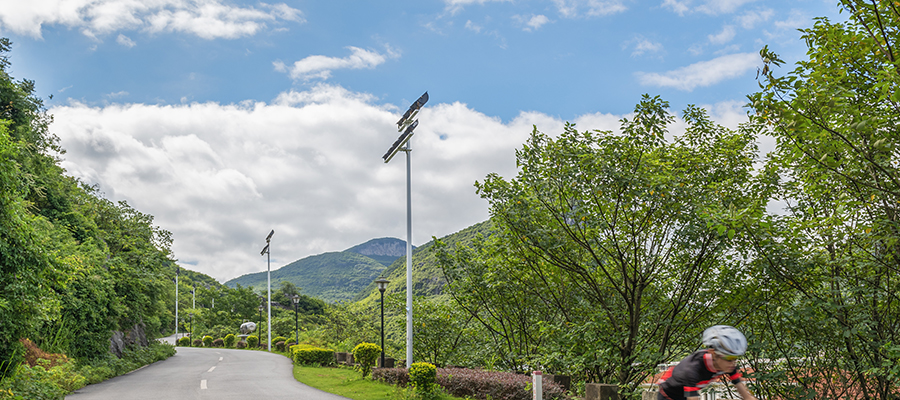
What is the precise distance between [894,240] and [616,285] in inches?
178

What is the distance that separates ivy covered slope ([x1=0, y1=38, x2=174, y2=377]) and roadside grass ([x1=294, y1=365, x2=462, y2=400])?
715 cm

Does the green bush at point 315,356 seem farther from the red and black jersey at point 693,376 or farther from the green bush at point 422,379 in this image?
the red and black jersey at point 693,376

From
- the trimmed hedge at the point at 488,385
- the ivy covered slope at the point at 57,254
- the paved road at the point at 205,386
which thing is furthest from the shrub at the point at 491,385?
the ivy covered slope at the point at 57,254

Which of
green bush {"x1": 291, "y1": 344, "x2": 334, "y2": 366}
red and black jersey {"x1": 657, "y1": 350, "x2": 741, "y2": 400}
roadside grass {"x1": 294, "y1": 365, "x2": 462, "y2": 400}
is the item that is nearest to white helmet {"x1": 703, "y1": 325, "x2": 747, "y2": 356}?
red and black jersey {"x1": 657, "y1": 350, "x2": 741, "y2": 400}

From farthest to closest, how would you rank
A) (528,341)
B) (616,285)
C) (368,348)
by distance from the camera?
(368,348) → (528,341) → (616,285)

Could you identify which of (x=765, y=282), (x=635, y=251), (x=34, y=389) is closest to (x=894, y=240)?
(x=765, y=282)

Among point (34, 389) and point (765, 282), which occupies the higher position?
point (765, 282)

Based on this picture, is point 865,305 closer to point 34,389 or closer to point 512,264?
point 512,264

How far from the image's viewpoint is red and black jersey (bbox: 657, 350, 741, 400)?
4.10 m

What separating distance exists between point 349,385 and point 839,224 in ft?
43.0

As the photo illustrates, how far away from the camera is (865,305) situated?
22.4ft

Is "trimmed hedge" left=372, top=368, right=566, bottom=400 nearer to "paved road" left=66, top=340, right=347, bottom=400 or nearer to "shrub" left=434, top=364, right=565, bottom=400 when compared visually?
"shrub" left=434, top=364, right=565, bottom=400

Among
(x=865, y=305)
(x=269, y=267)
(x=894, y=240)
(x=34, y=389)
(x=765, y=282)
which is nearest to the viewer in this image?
(x=894, y=240)

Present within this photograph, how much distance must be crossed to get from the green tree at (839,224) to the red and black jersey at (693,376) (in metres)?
3.14
